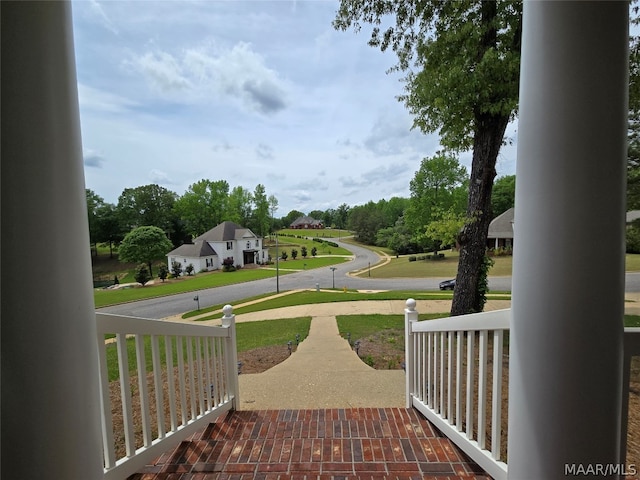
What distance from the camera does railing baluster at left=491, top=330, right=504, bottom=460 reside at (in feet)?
5.30

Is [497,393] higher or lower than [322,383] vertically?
higher

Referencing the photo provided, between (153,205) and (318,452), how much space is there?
36674 millimetres

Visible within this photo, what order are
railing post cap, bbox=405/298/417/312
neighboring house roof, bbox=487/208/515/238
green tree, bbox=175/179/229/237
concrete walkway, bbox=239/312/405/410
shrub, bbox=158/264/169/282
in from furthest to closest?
green tree, bbox=175/179/229/237, shrub, bbox=158/264/169/282, neighboring house roof, bbox=487/208/515/238, concrete walkway, bbox=239/312/405/410, railing post cap, bbox=405/298/417/312

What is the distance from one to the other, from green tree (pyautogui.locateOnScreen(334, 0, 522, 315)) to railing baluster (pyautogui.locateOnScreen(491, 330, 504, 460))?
453 cm

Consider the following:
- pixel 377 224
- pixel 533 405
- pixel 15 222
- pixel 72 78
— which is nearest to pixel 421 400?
pixel 533 405

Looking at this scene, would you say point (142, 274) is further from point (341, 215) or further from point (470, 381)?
point (341, 215)

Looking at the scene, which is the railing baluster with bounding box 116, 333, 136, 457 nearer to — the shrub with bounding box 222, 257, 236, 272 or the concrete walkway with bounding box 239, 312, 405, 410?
the concrete walkway with bounding box 239, 312, 405, 410

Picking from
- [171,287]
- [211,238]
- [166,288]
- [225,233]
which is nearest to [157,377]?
[166,288]

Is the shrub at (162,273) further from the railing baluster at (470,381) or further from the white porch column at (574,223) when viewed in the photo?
the white porch column at (574,223)

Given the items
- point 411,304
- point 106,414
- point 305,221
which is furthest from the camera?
point 305,221

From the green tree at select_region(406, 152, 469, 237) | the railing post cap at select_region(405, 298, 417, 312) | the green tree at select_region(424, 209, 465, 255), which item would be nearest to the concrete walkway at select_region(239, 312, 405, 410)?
the railing post cap at select_region(405, 298, 417, 312)

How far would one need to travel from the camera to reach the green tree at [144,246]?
22280 millimetres

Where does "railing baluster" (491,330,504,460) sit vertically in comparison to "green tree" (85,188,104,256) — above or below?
below

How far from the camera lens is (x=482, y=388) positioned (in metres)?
1.75
